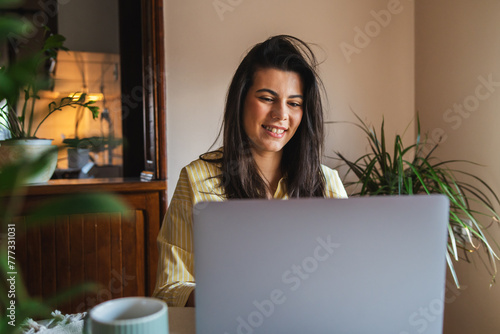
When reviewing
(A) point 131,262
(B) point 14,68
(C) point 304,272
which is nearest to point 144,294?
(A) point 131,262

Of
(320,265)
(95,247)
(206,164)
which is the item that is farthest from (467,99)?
(95,247)

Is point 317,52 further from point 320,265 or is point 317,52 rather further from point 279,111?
point 320,265

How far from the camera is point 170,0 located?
7.64 feet

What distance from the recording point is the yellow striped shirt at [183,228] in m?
1.10

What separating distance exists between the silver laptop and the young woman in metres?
0.74

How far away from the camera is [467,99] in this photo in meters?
2.11

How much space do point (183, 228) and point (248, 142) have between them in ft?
1.32

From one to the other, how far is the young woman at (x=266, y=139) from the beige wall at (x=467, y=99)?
0.99 m

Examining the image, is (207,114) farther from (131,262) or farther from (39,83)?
(39,83)

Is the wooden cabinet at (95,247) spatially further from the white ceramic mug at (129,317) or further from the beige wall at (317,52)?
the white ceramic mug at (129,317)

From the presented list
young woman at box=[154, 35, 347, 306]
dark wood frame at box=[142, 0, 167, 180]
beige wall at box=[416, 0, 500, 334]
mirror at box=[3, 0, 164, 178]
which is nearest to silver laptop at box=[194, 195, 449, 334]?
young woman at box=[154, 35, 347, 306]

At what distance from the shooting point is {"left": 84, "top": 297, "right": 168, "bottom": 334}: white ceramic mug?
533mm

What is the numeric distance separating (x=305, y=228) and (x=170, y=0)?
2.07m

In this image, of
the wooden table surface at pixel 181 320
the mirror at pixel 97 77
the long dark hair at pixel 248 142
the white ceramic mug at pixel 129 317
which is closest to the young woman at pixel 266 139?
the long dark hair at pixel 248 142
